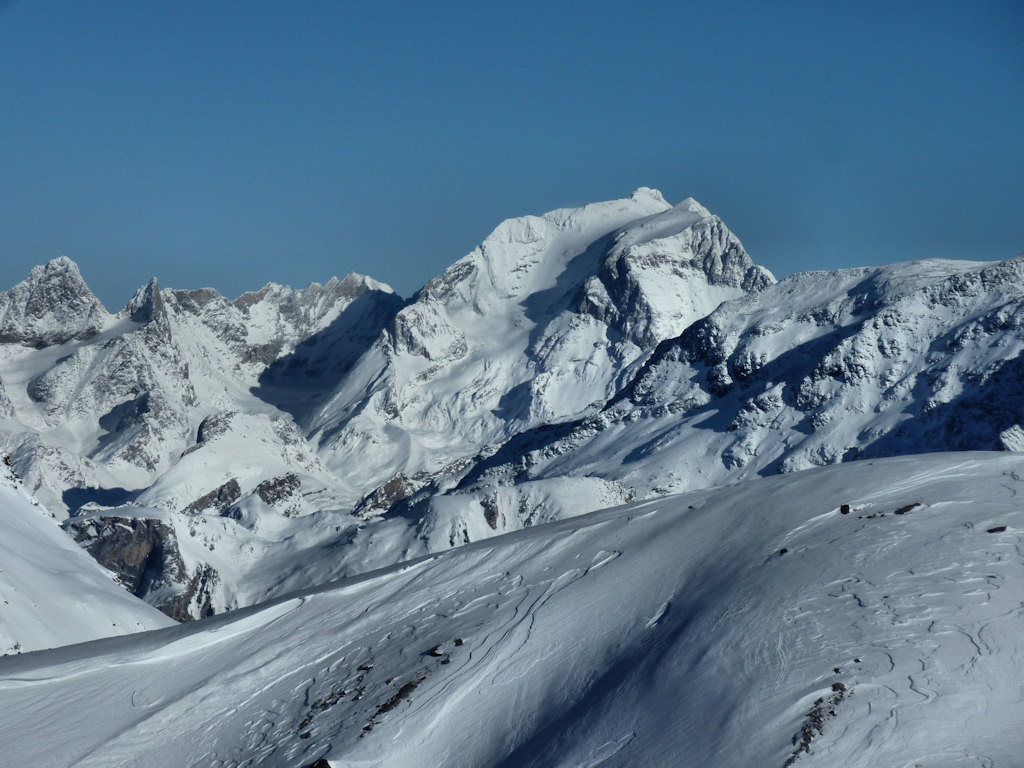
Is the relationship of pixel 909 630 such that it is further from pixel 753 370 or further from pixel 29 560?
pixel 753 370

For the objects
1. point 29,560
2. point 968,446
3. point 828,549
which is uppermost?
point 29,560

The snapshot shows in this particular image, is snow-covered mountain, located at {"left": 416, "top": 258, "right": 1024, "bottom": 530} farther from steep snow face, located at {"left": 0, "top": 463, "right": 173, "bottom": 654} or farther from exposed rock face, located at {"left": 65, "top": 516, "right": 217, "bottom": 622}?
steep snow face, located at {"left": 0, "top": 463, "right": 173, "bottom": 654}

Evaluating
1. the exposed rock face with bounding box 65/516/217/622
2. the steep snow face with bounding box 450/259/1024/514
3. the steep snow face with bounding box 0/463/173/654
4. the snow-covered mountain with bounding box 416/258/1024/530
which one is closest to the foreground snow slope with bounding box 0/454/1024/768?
the steep snow face with bounding box 0/463/173/654

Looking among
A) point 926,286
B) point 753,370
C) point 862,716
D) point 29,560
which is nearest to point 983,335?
point 926,286

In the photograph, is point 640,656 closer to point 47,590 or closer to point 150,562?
point 47,590

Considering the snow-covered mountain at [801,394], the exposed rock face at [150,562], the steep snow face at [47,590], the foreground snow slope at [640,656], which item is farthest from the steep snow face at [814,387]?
the foreground snow slope at [640,656]

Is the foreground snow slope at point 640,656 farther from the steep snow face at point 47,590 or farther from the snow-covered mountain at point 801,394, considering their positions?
the snow-covered mountain at point 801,394
